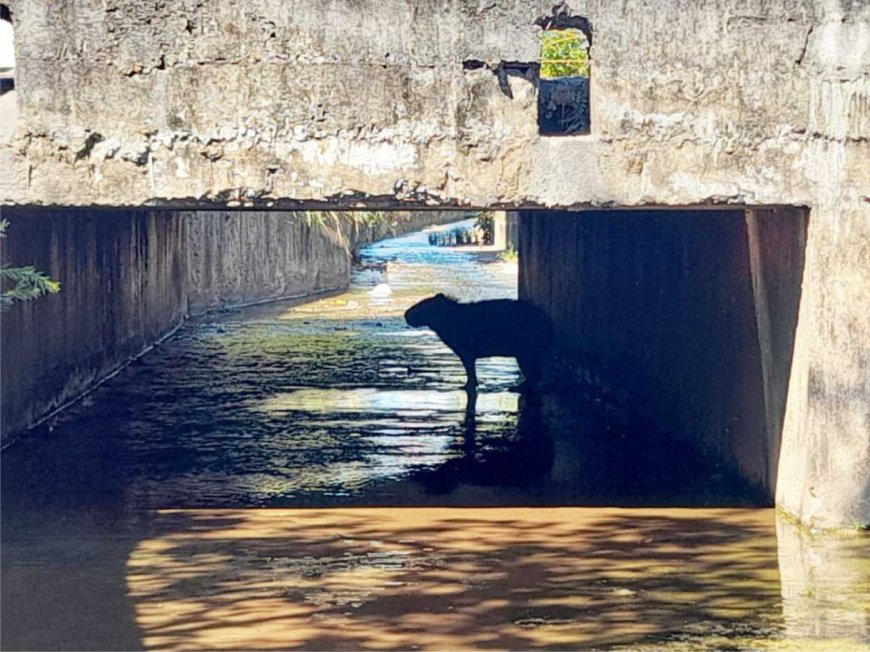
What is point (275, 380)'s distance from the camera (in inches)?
583

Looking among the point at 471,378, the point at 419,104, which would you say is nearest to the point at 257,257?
the point at 471,378

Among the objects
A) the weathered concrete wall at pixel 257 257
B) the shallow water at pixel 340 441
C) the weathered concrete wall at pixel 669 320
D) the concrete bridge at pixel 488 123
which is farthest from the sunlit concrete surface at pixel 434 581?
the weathered concrete wall at pixel 257 257

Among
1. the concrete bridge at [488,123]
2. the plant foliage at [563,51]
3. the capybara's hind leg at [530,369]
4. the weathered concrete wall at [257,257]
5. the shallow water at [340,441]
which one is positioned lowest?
the shallow water at [340,441]

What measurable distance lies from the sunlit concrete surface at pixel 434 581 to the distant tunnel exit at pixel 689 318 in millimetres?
1030

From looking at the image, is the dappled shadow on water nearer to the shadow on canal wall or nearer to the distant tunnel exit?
the distant tunnel exit

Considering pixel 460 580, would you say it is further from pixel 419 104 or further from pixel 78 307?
pixel 78 307

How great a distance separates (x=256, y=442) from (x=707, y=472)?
3634mm

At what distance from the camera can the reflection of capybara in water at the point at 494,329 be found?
13.7 meters

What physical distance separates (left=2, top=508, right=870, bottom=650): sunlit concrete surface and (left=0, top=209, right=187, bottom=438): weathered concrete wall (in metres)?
2.27

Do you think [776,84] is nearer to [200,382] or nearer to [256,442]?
[256,442]

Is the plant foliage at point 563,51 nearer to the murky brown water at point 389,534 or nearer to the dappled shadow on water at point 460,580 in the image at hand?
the murky brown water at point 389,534

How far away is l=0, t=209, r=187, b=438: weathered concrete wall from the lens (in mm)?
10781

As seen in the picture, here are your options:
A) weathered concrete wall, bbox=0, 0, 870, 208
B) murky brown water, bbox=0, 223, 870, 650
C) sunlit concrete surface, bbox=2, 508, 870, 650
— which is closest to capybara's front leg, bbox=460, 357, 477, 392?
murky brown water, bbox=0, 223, 870, 650

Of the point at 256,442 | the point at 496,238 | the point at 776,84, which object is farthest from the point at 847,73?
the point at 496,238
